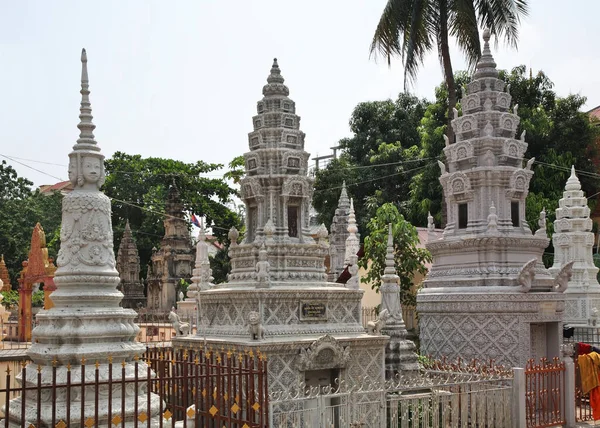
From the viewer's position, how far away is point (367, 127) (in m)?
50.4

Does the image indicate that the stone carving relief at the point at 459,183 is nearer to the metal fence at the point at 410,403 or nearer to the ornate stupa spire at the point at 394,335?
the ornate stupa spire at the point at 394,335

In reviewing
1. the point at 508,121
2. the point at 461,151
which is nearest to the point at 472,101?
the point at 508,121

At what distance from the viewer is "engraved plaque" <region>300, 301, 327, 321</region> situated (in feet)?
47.7

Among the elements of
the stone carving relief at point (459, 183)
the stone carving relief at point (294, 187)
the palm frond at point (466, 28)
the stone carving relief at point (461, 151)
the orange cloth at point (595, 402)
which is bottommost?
the orange cloth at point (595, 402)

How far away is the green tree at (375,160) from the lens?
45.1 metres

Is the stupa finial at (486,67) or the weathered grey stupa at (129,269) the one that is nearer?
the stupa finial at (486,67)

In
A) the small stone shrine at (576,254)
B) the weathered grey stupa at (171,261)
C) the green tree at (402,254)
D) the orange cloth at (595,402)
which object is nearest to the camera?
the orange cloth at (595,402)

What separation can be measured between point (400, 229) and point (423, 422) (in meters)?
14.1

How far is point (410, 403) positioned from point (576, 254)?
47.6 ft

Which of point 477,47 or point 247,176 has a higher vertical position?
point 477,47

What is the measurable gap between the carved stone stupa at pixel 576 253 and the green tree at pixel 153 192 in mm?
27795

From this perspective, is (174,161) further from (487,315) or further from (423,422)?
(423,422)

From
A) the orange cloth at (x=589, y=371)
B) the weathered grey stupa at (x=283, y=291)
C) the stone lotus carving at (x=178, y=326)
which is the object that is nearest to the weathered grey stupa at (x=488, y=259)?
the orange cloth at (x=589, y=371)

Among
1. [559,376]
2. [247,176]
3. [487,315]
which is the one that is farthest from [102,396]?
[487,315]
